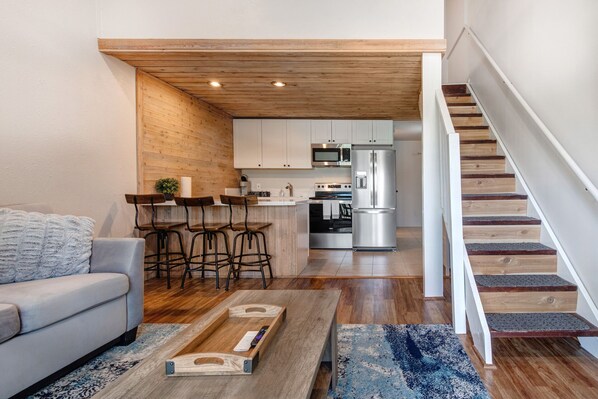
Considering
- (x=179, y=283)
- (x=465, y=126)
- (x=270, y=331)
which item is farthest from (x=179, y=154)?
(x=270, y=331)

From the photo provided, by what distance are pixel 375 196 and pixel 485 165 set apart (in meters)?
2.37

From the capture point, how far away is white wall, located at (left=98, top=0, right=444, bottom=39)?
3557 millimetres

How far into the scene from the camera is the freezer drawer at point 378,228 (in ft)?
20.7

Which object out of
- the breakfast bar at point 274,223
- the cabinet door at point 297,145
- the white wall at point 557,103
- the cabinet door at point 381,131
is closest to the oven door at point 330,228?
the cabinet door at point 297,145

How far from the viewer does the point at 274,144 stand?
22.4 ft

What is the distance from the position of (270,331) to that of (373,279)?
10.0ft

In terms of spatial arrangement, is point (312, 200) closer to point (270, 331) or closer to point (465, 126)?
point (465, 126)

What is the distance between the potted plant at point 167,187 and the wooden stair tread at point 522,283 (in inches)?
132

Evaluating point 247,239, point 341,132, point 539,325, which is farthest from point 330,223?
point 539,325

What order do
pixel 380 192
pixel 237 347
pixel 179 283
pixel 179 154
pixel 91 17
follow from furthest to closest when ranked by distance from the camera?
pixel 380 192 < pixel 179 154 < pixel 179 283 < pixel 91 17 < pixel 237 347

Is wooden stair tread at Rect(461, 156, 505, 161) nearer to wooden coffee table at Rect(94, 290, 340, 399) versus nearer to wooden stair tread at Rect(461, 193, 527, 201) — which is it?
wooden stair tread at Rect(461, 193, 527, 201)

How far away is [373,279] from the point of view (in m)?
4.27

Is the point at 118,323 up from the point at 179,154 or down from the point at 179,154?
down

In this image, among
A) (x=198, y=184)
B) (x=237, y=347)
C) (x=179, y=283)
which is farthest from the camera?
(x=198, y=184)
